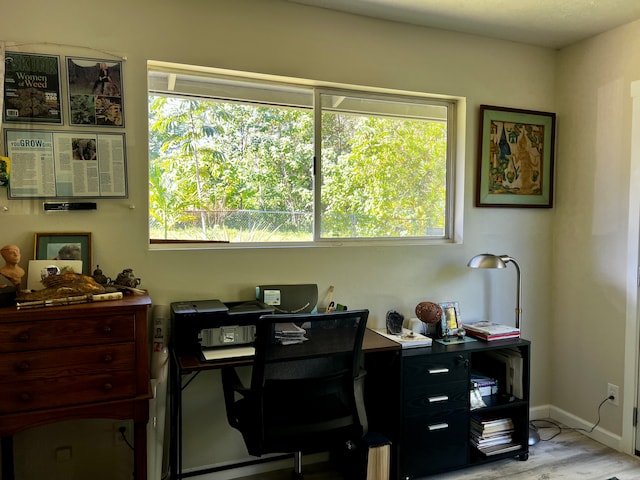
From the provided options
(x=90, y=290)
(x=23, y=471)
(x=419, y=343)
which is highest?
(x=90, y=290)

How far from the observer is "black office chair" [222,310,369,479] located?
1.83m

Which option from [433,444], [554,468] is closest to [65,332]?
[433,444]

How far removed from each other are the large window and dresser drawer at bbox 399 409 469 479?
3.72ft

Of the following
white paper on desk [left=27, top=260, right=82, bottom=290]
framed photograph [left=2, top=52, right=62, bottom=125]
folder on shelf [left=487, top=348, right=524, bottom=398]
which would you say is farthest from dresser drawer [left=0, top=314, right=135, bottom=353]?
folder on shelf [left=487, top=348, right=524, bottom=398]

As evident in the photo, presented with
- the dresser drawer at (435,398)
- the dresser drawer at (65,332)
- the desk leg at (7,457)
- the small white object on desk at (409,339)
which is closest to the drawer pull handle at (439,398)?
the dresser drawer at (435,398)

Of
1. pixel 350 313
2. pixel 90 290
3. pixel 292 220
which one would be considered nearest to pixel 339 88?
pixel 292 220

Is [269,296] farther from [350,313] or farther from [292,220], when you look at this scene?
[350,313]

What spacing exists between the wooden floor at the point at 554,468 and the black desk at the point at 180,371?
1.63ft

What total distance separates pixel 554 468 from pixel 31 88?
340 centimetres

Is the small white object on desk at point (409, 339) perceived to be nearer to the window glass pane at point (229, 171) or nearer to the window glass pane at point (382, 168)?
the window glass pane at point (382, 168)

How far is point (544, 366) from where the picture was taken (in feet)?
11.2

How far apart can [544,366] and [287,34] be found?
9.46 ft

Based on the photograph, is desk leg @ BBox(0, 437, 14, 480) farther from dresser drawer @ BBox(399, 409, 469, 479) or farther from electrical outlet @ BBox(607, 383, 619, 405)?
electrical outlet @ BBox(607, 383, 619, 405)

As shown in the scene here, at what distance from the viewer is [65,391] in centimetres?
181
